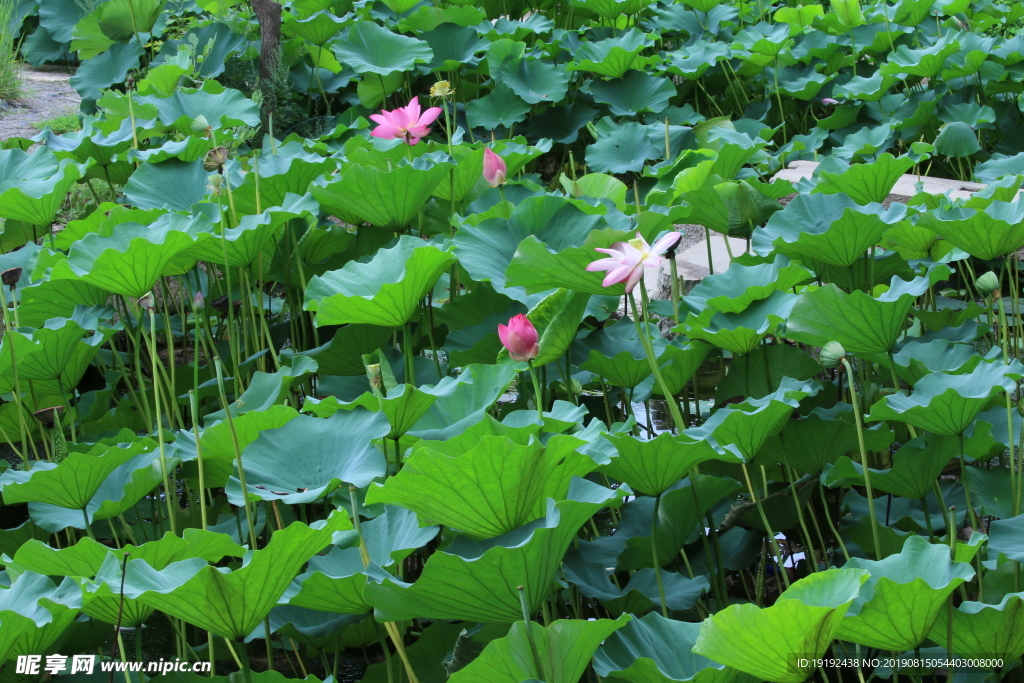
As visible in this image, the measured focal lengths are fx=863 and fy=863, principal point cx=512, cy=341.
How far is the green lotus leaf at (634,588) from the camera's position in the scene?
1.15 meters

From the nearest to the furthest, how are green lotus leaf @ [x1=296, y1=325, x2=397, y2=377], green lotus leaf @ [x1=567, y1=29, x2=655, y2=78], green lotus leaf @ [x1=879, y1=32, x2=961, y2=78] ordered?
green lotus leaf @ [x1=296, y1=325, x2=397, y2=377] < green lotus leaf @ [x1=879, y1=32, x2=961, y2=78] < green lotus leaf @ [x1=567, y1=29, x2=655, y2=78]

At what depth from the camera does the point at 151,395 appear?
1.93 m

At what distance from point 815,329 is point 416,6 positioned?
3174mm

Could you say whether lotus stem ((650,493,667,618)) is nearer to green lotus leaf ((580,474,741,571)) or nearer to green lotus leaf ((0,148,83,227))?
green lotus leaf ((580,474,741,571))

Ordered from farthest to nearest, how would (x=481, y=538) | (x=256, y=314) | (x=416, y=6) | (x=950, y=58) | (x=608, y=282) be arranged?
(x=416, y=6) < (x=950, y=58) < (x=256, y=314) < (x=608, y=282) < (x=481, y=538)

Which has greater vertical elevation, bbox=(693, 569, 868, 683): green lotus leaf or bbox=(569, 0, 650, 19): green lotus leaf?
bbox=(569, 0, 650, 19): green lotus leaf

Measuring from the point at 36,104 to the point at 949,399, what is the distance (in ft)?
14.3

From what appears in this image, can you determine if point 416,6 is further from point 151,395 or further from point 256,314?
point 151,395

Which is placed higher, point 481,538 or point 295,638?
point 481,538

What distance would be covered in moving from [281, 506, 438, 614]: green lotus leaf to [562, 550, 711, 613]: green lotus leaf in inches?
9.5

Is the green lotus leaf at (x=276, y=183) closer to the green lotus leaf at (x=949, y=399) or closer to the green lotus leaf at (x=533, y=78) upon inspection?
the green lotus leaf at (x=949, y=399)

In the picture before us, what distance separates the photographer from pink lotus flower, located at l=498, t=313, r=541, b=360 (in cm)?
111

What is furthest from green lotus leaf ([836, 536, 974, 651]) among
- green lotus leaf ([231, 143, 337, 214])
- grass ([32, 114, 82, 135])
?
grass ([32, 114, 82, 135])

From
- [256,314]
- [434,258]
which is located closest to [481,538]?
[434,258]
